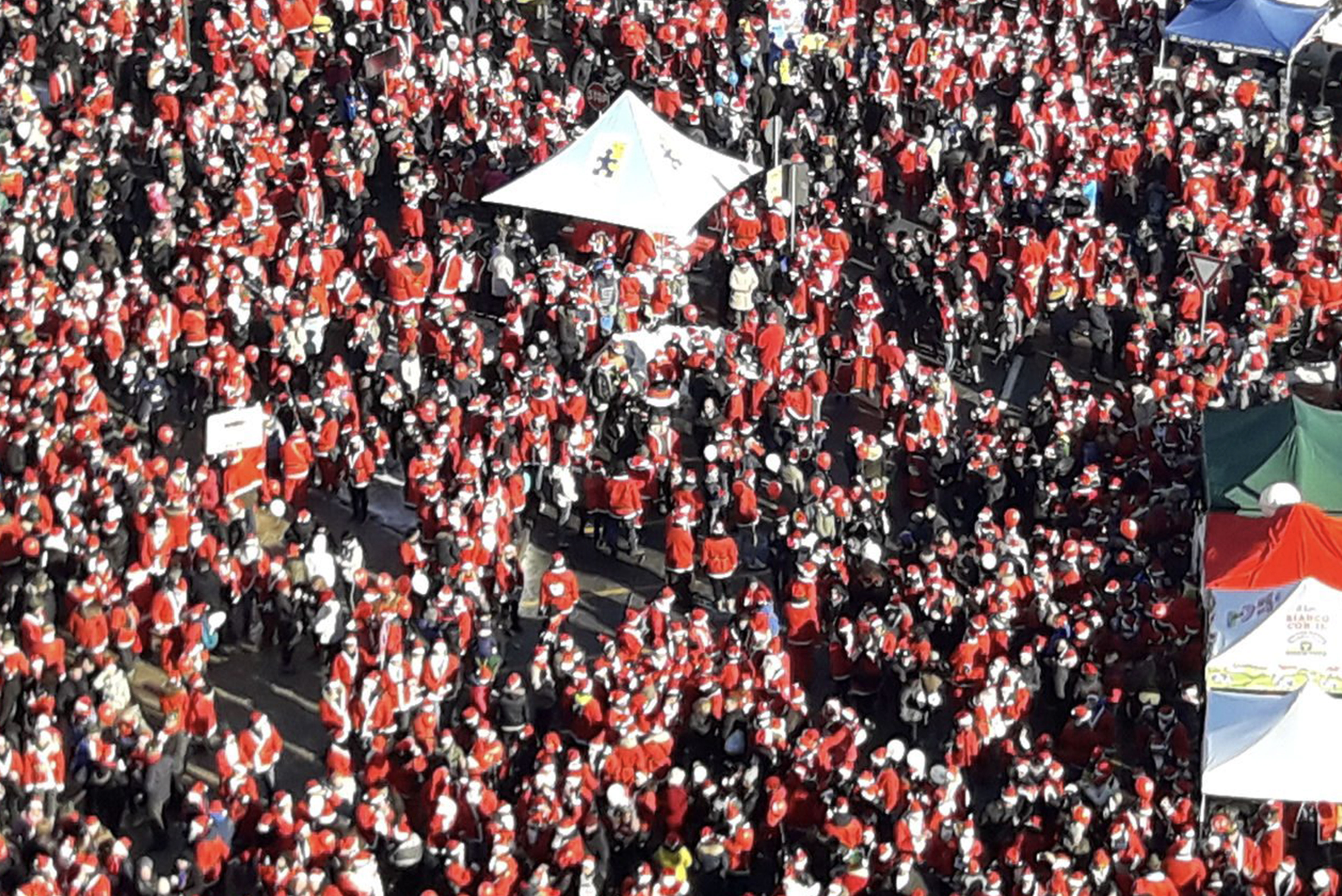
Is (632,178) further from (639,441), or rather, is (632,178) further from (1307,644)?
(1307,644)

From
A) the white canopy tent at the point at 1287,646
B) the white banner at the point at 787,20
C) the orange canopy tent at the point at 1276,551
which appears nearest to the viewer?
the white canopy tent at the point at 1287,646

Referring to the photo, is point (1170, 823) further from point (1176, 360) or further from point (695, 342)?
point (695, 342)

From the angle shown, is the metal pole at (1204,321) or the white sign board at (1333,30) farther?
the white sign board at (1333,30)

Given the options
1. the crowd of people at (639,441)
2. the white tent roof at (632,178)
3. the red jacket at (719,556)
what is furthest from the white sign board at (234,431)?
the white tent roof at (632,178)

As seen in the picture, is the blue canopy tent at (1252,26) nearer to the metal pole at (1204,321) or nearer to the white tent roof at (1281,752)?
the metal pole at (1204,321)

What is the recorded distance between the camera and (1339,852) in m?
22.6

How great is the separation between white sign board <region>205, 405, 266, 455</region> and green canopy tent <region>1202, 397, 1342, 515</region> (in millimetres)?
10051

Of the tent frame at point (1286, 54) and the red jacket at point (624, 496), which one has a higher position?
the tent frame at point (1286, 54)

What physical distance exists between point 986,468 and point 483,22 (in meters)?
13.2

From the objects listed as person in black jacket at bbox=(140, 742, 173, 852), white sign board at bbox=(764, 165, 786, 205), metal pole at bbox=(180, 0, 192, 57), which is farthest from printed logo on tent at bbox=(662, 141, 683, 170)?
person in black jacket at bbox=(140, 742, 173, 852)

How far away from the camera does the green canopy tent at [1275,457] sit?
81.2ft

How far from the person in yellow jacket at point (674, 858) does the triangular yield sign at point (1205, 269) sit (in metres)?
10.5

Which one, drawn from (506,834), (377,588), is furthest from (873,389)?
(506,834)

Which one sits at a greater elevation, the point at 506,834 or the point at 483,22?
the point at 483,22
